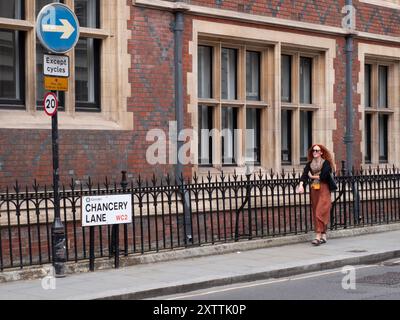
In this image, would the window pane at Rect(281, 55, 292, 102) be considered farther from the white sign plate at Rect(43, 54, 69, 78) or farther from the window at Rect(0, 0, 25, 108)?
the white sign plate at Rect(43, 54, 69, 78)

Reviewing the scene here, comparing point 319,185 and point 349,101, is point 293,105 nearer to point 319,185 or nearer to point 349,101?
point 349,101

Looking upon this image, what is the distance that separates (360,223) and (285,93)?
323cm

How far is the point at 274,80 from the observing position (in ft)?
55.4

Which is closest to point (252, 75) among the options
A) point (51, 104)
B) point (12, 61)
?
point (12, 61)

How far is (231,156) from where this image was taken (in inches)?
645

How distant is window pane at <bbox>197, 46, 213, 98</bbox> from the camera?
52.1ft

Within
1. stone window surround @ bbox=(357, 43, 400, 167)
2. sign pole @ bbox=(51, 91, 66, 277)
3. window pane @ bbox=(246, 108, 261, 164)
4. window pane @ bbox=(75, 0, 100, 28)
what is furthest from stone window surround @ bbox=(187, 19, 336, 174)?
sign pole @ bbox=(51, 91, 66, 277)

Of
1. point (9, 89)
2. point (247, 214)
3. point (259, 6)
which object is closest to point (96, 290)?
point (9, 89)

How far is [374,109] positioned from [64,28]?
10486 millimetres

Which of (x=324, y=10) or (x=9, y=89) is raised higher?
(x=324, y=10)

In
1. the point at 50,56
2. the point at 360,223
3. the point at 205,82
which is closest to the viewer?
the point at 50,56

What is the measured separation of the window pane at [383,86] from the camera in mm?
20172

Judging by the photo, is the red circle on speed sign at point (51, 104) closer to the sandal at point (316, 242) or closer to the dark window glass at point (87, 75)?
the dark window glass at point (87, 75)

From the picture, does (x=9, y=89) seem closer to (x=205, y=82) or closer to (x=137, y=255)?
(x=137, y=255)
